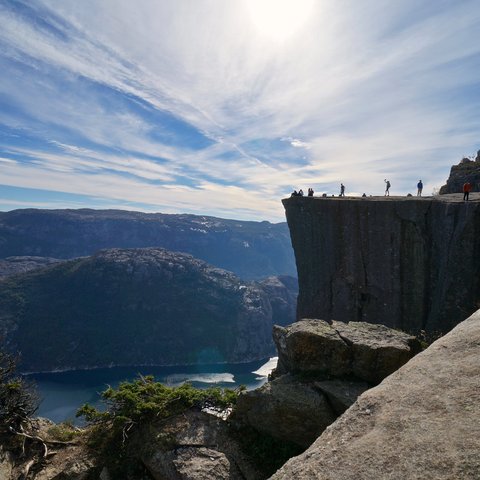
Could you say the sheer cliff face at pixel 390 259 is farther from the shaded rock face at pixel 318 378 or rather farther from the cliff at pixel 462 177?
the shaded rock face at pixel 318 378

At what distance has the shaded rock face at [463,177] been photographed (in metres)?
43.5

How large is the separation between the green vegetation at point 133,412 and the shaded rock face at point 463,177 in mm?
40526

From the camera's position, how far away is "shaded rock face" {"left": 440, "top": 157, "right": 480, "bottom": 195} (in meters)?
43.5

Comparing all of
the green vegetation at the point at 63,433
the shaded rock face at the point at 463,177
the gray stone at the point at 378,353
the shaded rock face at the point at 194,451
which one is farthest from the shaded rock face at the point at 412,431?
the shaded rock face at the point at 463,177

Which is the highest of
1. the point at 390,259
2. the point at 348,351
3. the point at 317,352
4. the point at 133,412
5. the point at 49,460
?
the point at 390,259

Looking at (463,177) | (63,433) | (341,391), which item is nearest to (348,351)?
(341,391)

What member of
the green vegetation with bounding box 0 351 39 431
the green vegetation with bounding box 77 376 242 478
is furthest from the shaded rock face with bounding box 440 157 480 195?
the green vegetation with bounding box 0 351 39 431

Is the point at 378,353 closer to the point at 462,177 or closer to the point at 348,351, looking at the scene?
the point at 348,351

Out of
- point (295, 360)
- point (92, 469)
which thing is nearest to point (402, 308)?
point (295, 360)

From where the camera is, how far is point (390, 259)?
3738cm

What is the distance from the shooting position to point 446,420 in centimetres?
683

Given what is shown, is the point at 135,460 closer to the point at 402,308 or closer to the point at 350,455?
the point at 350,455

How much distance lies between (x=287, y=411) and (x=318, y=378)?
1.90 m

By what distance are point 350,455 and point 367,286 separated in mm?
34970
